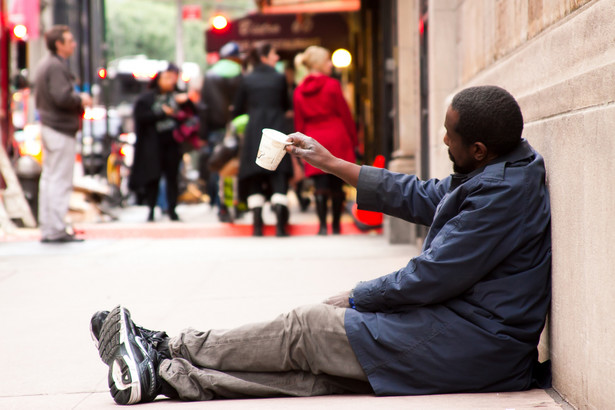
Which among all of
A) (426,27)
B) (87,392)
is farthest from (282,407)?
(426,27)

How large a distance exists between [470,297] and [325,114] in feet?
21.9

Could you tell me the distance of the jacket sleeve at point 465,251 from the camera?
288cm

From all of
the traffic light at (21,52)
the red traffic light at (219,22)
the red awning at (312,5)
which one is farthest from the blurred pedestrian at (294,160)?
the red traffic light at (219,22)

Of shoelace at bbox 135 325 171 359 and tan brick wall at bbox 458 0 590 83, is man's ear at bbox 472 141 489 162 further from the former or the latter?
shoelace at bbox 135 325 171 359

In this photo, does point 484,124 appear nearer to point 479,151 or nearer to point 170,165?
point 479,151

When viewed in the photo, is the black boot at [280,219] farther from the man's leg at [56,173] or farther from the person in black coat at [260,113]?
the man's leg at [56,173]

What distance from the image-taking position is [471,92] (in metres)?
3.04

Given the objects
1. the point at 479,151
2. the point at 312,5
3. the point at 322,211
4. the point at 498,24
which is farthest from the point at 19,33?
the point at 479,151

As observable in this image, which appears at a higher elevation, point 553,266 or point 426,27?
point 426,27

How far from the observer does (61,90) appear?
877cm

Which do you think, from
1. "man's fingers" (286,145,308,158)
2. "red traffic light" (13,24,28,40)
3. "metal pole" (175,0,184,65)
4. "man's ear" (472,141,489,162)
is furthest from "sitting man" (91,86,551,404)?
"metal pole" (175,0,184,65)

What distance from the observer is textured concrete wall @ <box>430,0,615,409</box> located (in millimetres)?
2562

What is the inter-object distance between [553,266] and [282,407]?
1.13 metres

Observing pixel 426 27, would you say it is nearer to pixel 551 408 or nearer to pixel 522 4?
pixel 522 4
